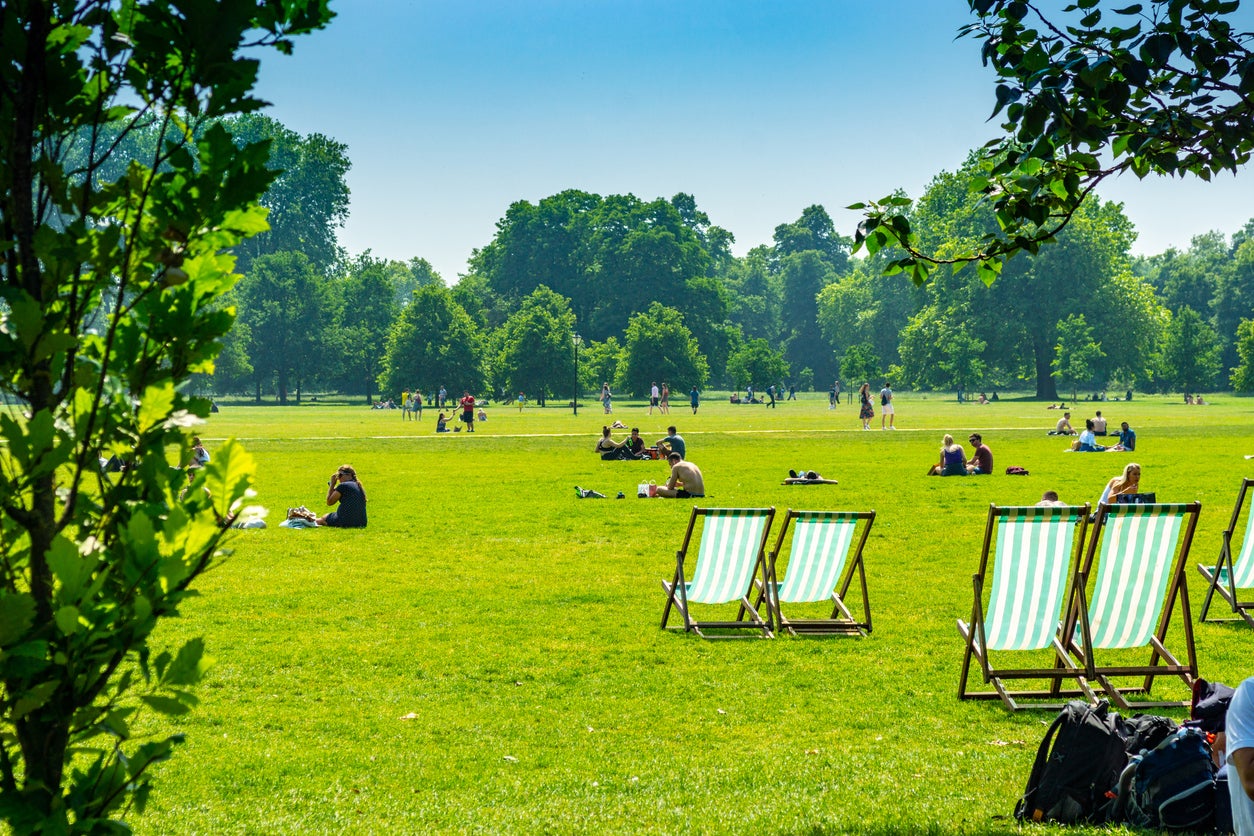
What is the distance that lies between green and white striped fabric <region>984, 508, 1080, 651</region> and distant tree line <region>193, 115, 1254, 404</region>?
2260 inches

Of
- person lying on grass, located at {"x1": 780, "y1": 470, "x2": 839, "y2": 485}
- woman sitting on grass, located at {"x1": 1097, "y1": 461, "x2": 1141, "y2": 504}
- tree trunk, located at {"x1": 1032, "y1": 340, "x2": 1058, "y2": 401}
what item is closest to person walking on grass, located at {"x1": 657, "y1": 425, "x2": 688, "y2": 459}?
person lying on grass, located at {"x1": 780, "y1": 470, "x2": 839, "y2": 485}

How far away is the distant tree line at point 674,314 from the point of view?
8644 cm

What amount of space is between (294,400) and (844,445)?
71.1 m

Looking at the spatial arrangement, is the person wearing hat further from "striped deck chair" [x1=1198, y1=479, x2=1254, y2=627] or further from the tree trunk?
the tree trunk

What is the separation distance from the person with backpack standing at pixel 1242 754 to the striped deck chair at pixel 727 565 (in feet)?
21.1

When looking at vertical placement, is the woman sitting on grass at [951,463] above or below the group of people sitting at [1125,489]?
below

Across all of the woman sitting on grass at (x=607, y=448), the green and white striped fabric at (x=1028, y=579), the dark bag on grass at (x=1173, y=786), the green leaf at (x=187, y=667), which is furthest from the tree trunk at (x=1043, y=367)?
the green leaf at (x=187, y=667)

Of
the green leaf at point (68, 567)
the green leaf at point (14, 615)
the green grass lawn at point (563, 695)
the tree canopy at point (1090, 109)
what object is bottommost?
the green grass lawn at point (563, 695)

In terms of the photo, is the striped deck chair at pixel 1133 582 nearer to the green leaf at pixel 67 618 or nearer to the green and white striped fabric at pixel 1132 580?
the green and white striped fabric at pixel 1132 580

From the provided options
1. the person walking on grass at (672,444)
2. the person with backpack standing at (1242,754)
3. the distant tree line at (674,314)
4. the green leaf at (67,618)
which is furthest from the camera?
the distant tree line at (674,314)

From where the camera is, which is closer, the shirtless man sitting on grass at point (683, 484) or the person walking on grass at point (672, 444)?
the shirtless man sitting on grass at point (683, 484)

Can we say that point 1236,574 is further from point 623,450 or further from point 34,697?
point 623,450

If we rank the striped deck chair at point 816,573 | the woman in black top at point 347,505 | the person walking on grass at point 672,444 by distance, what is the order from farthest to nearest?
the person walking on grass at point 672,444 < the woman in black top at point 347,505 < the striped deck chair at point 816,573

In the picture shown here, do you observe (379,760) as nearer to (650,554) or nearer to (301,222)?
(650,554)
